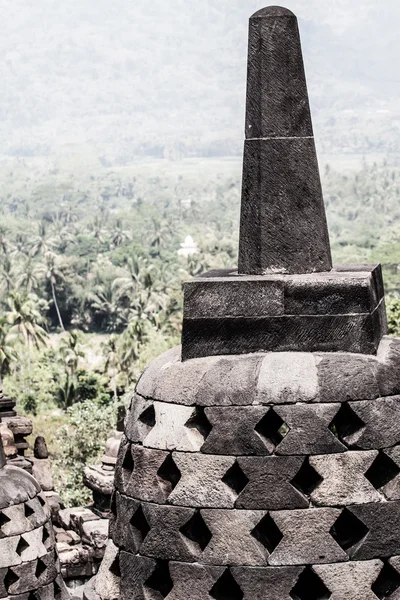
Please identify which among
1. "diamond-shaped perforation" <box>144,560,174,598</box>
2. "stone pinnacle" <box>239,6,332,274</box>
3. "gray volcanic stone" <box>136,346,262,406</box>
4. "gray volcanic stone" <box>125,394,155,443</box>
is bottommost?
"diamond-shaped perforation" <box>144,560,174,598</box>

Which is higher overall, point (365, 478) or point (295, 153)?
point (295, 153)

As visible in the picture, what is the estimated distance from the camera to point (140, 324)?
78312 millimetres

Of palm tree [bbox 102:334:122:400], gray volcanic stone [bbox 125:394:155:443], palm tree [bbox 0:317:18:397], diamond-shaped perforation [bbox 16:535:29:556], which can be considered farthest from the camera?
palm tree [bbox 102:334:122:400]

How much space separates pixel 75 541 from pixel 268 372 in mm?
11490

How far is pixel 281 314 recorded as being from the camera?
19.0 ft

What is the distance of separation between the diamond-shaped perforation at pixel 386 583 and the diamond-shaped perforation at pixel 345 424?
0.58 m

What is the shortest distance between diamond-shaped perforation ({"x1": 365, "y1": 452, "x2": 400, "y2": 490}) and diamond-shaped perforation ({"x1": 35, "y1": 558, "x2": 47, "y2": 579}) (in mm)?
3916

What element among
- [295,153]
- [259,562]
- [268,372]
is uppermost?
[295,153]

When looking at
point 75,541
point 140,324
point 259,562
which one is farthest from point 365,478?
point 140,324

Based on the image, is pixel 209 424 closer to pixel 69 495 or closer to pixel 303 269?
pixel 303 269

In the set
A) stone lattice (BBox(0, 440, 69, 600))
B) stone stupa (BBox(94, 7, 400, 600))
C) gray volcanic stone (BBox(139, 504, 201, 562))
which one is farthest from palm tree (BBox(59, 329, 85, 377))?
gray volcanic stone (BBox(139, 504, 201, 562))

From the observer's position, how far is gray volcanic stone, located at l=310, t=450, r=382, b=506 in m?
5.47

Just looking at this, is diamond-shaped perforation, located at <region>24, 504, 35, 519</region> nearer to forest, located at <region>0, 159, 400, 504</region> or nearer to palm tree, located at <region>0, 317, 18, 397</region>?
forest, located at <region>0, 159, 400, 504</region>

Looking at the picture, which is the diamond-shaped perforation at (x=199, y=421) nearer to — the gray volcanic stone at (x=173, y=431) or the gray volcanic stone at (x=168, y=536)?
the gray volcanic stone at (x=173, y=431)
